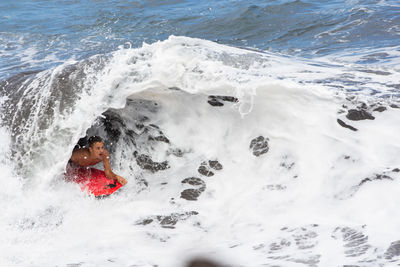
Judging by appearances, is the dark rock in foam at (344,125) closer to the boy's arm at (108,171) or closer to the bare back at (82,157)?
the boy's arm at (108,171)

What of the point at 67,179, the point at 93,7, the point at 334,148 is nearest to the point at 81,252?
the point at 67,179

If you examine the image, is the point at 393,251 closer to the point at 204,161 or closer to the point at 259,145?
the point at 259,145

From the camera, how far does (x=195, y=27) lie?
34.5ft

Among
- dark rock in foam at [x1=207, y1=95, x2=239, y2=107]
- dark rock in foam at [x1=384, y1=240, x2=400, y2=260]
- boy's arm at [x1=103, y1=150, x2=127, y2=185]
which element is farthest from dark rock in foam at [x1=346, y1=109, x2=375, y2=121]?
boy's arm at [x1=103, y1=150, x2=127, y2=185]

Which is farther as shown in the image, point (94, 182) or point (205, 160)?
point (205, 160)

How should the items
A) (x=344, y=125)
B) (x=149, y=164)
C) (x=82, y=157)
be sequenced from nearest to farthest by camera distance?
1. (x=344, y=125)
2. (x=82, y=157)
3. (x=149, y=164)

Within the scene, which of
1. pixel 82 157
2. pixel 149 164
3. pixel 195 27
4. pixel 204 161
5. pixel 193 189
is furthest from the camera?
pixel 195 27

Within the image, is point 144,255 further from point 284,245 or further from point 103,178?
point 103,178

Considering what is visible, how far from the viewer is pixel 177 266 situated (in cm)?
353

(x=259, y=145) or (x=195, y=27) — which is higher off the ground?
(x=195, y=27)

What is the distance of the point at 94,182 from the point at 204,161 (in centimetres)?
105

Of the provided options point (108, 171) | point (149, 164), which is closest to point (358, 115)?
point (149, 164)

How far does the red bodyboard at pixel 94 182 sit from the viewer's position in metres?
4.67

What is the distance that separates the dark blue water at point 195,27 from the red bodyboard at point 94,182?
342cm
